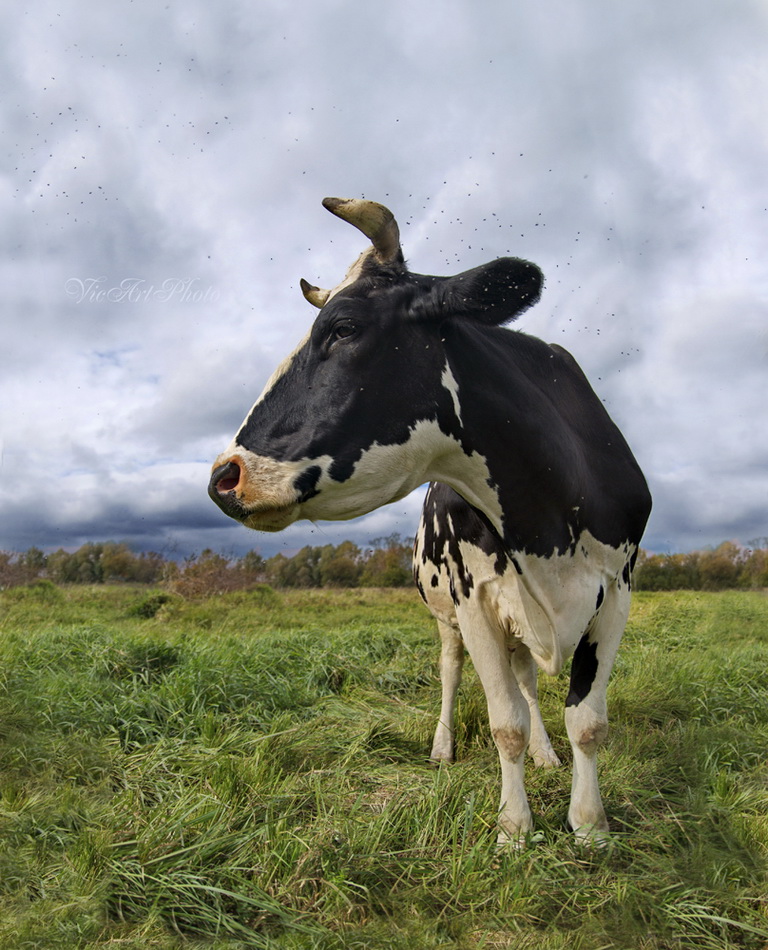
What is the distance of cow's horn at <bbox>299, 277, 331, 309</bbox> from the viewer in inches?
145

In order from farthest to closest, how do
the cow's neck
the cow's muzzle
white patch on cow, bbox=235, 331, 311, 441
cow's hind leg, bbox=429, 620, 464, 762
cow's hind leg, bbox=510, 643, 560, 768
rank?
cow's hind leg, bbox=429, 620, 464, 762
cow's hind leg, bbox=510, 643, 560, 768
the cow's neck
white patch on cow, bbox=235, 331, 311, 441
the cow's muzzle

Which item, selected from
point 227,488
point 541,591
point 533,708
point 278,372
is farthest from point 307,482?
point 533,708

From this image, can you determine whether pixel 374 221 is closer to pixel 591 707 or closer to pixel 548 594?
pixel 548 594

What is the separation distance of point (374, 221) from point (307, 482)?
3.39 ft

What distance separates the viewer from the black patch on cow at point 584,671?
3.28 meters

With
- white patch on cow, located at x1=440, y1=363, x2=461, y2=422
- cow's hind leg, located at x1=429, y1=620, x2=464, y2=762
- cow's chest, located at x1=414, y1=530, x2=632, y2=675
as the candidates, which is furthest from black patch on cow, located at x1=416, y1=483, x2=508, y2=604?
cow's hind leg, located at x1=429, y1=620, x2=464, y2=762

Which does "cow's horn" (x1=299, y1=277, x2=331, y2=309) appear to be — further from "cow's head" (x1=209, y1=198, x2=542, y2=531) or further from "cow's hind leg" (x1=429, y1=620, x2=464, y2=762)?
"cow's hind leg" (x1=429, y1=620, x2=464, y2=762)

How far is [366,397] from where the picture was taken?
8.48 ft

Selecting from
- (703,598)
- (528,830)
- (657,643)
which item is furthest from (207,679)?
(703,598)

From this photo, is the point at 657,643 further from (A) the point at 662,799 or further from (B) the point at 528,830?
(B) the point at 528,830

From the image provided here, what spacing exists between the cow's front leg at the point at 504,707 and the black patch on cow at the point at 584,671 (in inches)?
9.8

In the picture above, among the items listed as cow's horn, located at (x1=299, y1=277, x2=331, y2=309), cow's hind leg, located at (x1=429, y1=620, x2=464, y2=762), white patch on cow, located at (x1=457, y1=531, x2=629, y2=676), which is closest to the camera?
white patch on cow, located at (x1=457, y1=531, x2=629, y2=676)

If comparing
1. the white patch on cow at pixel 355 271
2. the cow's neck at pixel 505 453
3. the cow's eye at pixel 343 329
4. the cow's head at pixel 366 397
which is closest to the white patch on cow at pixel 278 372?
the cow's head at pixel 366 397

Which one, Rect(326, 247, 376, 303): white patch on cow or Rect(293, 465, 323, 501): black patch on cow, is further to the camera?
Rect(326, 247, 376, 303): white patch on cow
